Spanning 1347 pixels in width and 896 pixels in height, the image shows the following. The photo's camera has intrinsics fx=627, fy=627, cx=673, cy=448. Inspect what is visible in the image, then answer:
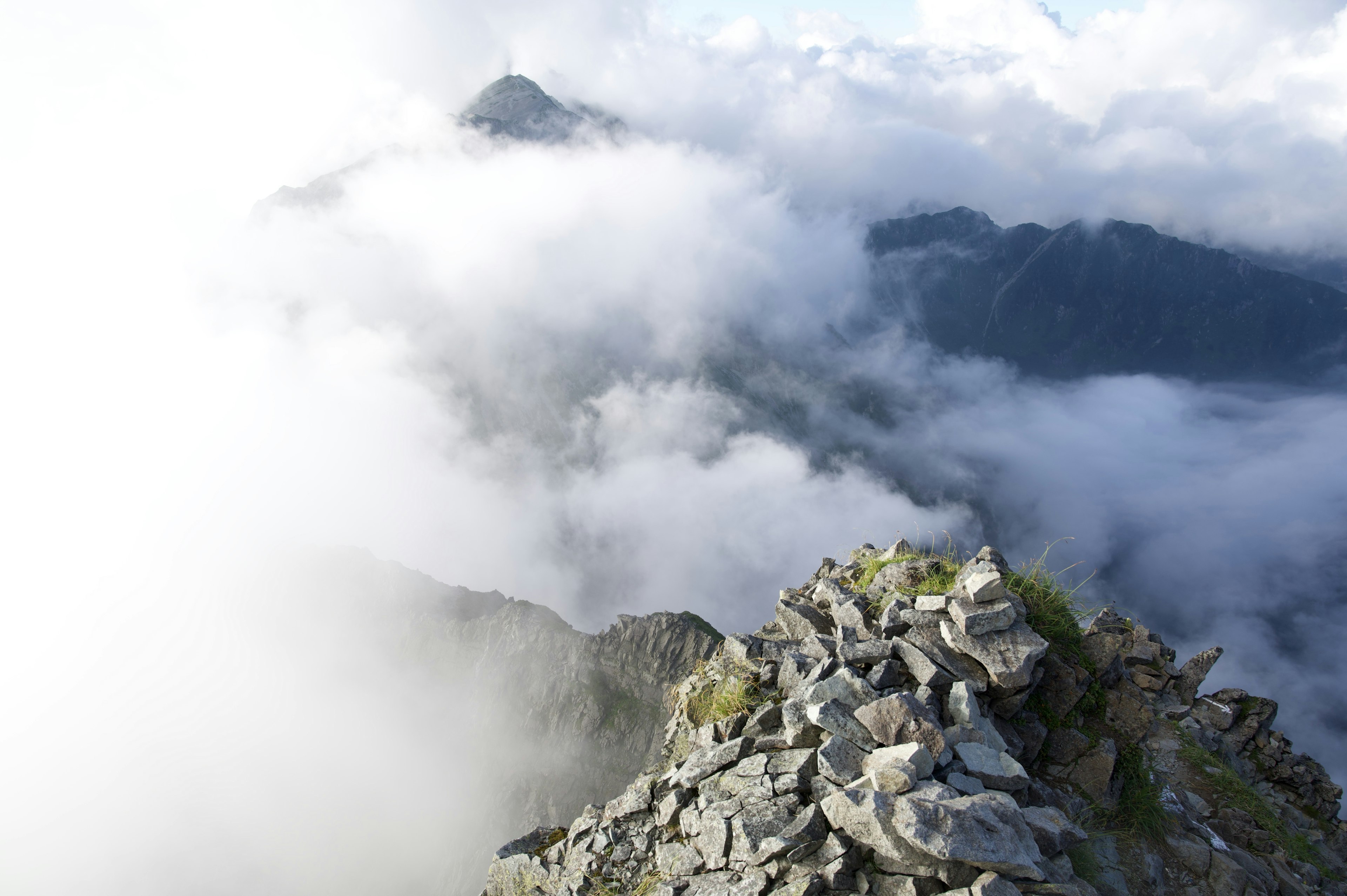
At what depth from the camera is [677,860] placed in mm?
10453

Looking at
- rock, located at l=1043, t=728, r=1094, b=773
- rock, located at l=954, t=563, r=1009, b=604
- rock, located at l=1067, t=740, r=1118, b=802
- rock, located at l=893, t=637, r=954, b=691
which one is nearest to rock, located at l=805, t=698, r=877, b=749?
rock, located at l=893, t=637, r=954, b=691

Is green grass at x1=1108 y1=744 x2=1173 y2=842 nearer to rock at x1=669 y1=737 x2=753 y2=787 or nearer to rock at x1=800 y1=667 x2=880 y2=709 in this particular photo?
rock at x1=800 y1=667 x2=880 y2=709

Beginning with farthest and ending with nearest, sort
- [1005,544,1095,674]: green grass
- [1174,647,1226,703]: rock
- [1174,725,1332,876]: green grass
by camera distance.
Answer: [1174,647,1226,703]: rock, [1174,725,1332,876]: green grass, [1005,544,1095,674]: green grass

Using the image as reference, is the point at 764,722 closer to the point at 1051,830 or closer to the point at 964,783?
the point at 964,783

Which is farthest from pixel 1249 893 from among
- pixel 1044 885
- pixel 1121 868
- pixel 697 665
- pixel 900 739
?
pixel 697 665

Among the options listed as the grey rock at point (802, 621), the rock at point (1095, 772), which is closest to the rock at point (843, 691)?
the grey rock at point (802, 621)

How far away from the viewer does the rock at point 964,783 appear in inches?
380

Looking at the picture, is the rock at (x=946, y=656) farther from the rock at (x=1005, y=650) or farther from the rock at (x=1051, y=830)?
the rock at (x=1051, y=830)

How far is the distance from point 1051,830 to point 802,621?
23.8 ft

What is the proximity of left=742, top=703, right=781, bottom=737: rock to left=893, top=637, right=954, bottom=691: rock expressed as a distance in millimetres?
2664

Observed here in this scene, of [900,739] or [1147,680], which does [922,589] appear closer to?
[900,739]

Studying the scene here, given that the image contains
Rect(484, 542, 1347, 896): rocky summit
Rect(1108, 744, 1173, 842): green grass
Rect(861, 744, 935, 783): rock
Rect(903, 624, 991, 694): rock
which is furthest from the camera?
Rect(1108, 744, 1173, 842): green grass

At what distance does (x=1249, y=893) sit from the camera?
11.8 metres

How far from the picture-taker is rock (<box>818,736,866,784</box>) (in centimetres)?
1000
